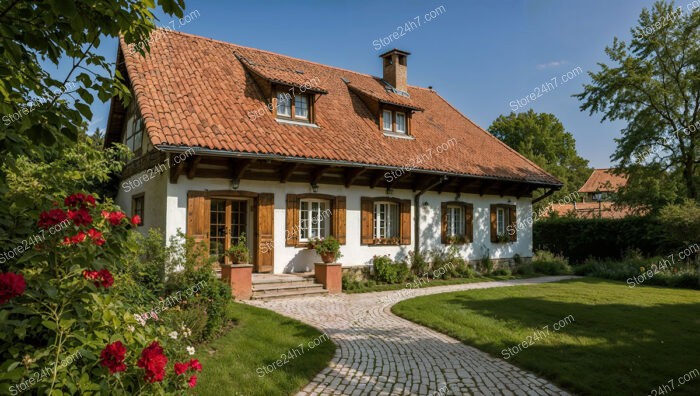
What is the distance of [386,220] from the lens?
14.8m

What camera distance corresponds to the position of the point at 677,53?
2052 centimetres

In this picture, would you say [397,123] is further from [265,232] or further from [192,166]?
[192,166]

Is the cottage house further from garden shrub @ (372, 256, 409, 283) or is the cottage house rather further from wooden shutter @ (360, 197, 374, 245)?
garden shrub @ (372, 256, 409, 283)

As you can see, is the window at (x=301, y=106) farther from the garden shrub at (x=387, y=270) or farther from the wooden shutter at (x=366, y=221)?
the garden shrub at (x=387, y=270)

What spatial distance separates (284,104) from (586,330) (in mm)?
9820

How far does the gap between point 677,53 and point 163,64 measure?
21825mm

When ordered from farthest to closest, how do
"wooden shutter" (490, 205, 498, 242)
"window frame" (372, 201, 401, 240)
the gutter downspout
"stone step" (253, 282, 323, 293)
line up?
"wooden shutter" (490, 205, 498, 242) → the gutter downspout → "window frame" (372, 201, 401, 240) → "stone step" (253, 282, 323, 293)

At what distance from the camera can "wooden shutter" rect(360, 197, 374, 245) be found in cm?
1386

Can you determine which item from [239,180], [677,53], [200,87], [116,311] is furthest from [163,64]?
[677,53]

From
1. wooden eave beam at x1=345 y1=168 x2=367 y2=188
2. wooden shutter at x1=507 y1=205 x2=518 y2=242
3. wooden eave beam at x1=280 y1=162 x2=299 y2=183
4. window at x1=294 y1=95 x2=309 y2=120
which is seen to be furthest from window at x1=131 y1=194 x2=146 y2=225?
wooden shutter at x1=507 y1=205 x2=518 y2=242

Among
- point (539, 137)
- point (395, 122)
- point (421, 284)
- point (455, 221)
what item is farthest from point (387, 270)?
point (539, 137)

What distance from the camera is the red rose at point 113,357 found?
261 cm

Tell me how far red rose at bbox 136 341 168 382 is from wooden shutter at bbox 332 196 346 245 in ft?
34.3

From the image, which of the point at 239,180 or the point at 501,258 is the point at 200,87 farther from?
the point at 501,258
